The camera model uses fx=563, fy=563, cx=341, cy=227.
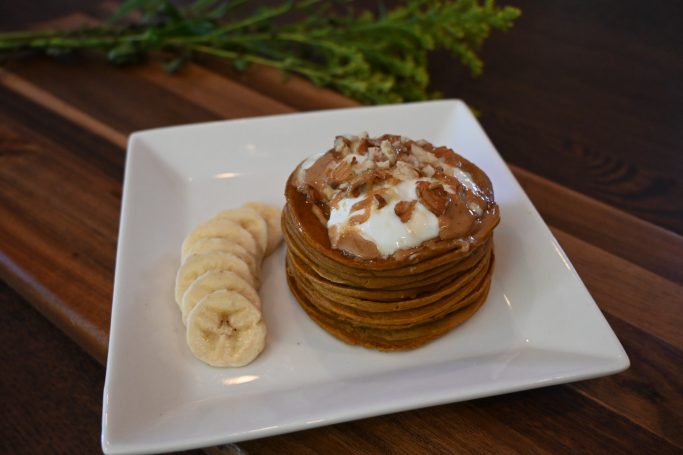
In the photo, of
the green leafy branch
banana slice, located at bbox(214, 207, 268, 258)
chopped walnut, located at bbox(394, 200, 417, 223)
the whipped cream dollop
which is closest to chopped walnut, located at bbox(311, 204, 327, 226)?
the whipped cream dollop

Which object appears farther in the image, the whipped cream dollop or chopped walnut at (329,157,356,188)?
chopped walnut at (329,157,356,188)

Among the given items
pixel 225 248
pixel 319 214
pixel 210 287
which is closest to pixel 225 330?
pixel 210 287

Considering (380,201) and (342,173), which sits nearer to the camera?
(380,201)

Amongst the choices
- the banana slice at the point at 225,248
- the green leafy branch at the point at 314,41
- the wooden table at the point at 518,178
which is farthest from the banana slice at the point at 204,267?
the green leafy branch at the point at 314,41

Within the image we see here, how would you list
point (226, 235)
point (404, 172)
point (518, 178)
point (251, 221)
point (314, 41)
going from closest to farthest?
point (404, 172)
point (226, 235)
point (251, 221)
point (518, 178)
point (314, 41)

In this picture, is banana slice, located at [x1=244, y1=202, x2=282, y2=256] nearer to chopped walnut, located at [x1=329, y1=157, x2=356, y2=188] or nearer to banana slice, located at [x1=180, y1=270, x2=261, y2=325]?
banana slice, located at [x1=180, y1=270, x2=261, y2=325]

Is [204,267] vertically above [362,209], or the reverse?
[362,209]

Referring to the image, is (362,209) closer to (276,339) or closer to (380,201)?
(380,201)
